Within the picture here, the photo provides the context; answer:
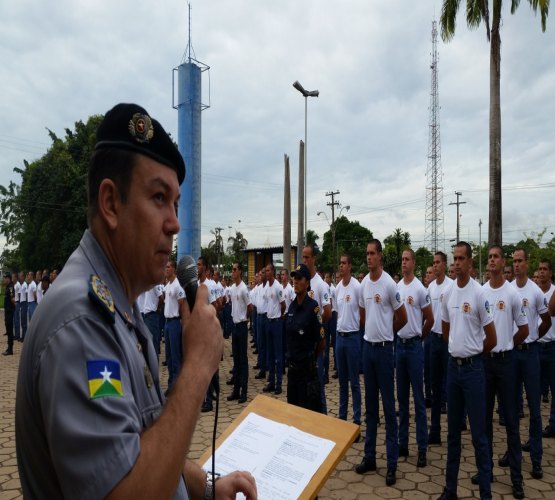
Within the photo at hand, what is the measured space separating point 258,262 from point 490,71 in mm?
18788

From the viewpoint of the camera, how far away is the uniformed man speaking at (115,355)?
2.74 feet

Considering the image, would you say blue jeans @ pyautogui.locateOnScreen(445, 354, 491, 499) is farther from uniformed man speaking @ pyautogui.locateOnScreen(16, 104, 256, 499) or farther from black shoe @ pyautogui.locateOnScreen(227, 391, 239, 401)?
black shoe @ pyautogui.locateOnScreen(227, 391, 239, 401)

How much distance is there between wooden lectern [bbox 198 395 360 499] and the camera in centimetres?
188

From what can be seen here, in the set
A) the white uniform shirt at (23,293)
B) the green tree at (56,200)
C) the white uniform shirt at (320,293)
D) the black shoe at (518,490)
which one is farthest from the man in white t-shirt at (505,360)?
the green tree at (56,200)

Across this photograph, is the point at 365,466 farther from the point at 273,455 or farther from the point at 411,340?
the point at 273,455

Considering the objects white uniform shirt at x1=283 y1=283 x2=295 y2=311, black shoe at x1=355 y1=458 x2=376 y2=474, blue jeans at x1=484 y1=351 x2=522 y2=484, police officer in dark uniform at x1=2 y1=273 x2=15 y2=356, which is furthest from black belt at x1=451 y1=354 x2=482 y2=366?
police officer in dark uniform at x1=2 y1=273 x2=15 y2=356

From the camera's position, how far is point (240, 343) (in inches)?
336

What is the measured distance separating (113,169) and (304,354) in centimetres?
452

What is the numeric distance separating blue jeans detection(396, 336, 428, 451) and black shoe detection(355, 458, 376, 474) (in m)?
0.69

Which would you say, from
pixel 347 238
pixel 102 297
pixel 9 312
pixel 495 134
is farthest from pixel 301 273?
pixel 347 238

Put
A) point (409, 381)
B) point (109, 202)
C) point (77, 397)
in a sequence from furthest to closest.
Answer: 1. point (409, 381)
2. point (109, 202)
3. point (77, 397)

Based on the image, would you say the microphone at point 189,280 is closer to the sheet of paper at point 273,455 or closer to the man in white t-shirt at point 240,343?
the sheet of paper at point 273,455

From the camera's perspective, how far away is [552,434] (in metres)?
6.51

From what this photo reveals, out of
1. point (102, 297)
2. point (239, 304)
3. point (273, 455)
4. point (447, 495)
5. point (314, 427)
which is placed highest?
point (102, 297)
